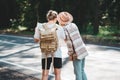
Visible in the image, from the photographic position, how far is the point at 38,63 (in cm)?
1388

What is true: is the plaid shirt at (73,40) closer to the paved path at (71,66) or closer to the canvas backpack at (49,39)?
the canvas backpack at (49,39)

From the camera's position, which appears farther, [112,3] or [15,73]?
[112,3]

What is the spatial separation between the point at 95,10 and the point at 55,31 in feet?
74.7

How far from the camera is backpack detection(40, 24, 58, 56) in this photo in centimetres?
769

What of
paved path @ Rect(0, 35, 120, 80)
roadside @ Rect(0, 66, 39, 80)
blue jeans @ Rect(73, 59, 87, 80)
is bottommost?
paved path @ Rect(0, 35, 120, 80)

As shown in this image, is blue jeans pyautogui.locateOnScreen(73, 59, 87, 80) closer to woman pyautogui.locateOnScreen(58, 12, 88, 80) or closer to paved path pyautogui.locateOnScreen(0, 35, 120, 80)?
woman pyautogui.locateOnScreen(58, 12, 88, 80)

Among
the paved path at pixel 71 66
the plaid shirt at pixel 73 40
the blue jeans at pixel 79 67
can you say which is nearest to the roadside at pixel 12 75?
the paved path at pixel 71 66

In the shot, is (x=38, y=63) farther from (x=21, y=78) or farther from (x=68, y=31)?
(x=68, y=31)

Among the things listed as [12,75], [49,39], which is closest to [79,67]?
[49,39]

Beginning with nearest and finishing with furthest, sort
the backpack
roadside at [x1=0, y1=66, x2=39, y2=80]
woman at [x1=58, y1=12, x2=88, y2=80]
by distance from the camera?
the backpack
woman at [x1=58, y1=12, x2=88, y2=80]
roadside at [x1=0, y1=66, x2=39, y2=80]

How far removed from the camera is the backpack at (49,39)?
769 centimetres

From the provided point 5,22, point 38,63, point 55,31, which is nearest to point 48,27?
point 55,31

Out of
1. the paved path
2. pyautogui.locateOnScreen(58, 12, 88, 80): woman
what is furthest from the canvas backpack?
the paved path

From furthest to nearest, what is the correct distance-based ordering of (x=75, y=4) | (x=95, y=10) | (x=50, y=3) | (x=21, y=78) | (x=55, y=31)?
(x=50, y=3), (x=75, y=4), (x=95, y=10), (x=21, y=78), (x=55, y=31)
